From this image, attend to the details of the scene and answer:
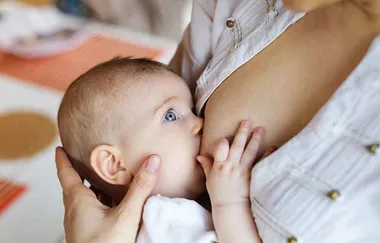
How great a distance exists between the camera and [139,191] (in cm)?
67

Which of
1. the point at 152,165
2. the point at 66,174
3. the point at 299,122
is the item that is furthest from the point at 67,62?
the point at 299,122

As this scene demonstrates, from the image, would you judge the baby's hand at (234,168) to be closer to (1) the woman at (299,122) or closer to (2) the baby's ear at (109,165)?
(1) the woman at (299,122)

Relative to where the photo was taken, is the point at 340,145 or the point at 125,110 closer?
the point at 340,145

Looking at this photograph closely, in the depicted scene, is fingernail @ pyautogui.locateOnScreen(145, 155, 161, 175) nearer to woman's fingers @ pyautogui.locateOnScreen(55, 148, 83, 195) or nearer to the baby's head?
the baby's head

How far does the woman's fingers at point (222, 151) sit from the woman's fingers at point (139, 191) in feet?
0.26

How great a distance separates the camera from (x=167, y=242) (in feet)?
2.12

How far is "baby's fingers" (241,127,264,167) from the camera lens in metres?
0.62

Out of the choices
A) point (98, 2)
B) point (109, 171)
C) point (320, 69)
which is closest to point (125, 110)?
point (109, 171)

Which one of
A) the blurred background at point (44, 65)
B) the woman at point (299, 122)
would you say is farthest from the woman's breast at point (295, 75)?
the blurred background at point (44, 65)

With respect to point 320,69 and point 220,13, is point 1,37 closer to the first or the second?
point 220,13

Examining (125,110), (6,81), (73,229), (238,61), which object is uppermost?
(238,61)

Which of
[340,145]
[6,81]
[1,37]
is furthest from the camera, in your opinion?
[1,37]

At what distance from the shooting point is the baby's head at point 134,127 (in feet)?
2.29

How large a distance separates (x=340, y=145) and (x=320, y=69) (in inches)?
3.7
